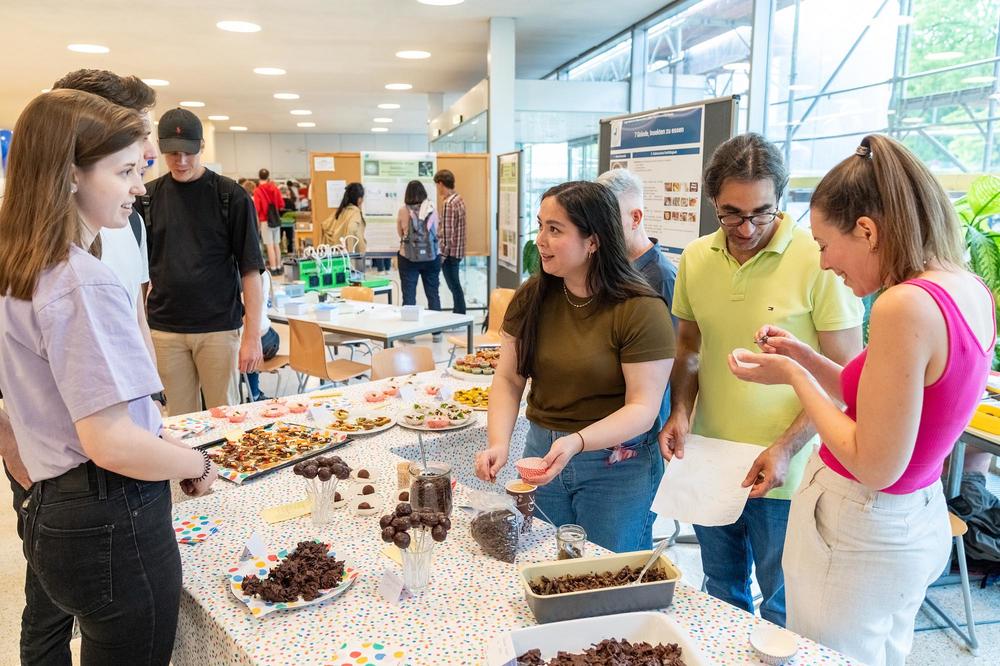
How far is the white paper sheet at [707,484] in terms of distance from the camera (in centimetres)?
161

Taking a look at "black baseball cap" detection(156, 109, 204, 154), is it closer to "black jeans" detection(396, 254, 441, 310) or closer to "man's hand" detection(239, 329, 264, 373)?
"man's hand" detection(239, 329, 264, 373)

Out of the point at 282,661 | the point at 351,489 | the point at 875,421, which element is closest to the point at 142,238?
the point at 351,489

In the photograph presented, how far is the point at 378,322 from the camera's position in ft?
15.1

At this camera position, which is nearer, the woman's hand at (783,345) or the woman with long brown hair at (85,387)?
the woman with long brown hair at (85,387)

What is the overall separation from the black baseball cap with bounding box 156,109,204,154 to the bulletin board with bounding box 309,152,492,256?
4.51 metres

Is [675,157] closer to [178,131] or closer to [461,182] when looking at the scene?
[178,131]

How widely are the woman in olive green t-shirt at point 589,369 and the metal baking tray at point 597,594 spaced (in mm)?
290

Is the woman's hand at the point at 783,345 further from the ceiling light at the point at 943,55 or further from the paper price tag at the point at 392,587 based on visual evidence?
the ceiling light at the point at 943,55

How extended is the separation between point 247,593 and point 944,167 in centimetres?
346

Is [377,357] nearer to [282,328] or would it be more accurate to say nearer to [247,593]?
[247,593]

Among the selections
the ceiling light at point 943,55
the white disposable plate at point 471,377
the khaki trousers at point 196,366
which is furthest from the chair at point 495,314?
the ceiling light at point 943,55

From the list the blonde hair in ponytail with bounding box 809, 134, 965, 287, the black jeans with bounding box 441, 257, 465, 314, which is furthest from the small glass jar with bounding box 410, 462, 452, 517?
the black jeans with bounding box 441, 257, 465, 314

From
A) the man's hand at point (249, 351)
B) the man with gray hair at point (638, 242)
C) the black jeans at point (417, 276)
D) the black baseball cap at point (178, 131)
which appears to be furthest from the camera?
the black jeans at point (417, 276)

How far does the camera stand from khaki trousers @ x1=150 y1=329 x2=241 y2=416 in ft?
9.85
